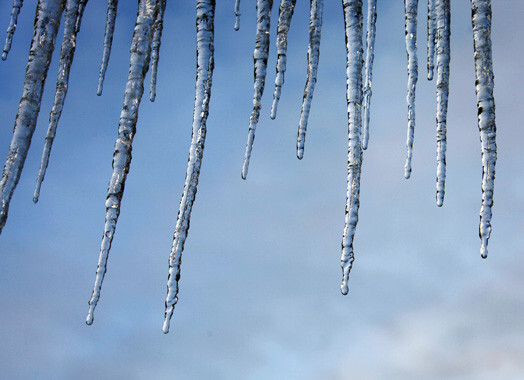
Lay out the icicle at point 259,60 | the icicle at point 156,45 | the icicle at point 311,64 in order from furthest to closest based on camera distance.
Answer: the icicle at point 156,45 < the icicle at point 311,64 < the icicle at point 259,60

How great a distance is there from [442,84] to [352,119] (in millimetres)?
512

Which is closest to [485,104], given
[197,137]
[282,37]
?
[282,37]

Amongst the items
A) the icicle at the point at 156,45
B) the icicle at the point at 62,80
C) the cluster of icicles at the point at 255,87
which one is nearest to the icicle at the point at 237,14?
the cluster of icicles at the point at 255,87

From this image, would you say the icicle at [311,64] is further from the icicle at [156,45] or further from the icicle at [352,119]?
the icicle at [156,45]

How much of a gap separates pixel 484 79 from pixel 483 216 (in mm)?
666

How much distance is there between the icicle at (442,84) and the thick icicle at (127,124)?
1489mm

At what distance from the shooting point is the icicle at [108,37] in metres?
3.68

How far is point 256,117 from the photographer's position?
9.98 ft

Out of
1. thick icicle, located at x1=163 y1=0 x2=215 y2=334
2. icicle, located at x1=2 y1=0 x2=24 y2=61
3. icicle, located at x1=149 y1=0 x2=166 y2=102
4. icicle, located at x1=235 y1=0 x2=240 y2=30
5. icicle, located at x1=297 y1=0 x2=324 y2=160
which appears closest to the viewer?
thick icicle, located at x1=163 y1=0 x2=215 y2=334

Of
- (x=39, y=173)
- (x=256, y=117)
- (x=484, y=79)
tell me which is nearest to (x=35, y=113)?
(x=39, y=173)

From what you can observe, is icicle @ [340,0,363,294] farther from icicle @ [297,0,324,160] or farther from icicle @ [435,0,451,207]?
icicle @ [435,0,451,207]

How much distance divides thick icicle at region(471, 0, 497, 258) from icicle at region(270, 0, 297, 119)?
95cm

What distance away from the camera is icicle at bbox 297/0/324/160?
3137 millimetres

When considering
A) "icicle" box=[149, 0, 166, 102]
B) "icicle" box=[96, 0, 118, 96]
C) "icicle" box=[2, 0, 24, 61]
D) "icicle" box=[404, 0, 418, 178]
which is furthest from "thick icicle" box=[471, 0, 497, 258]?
Answer: "icicle" box=[2, 0, 24, 61]
